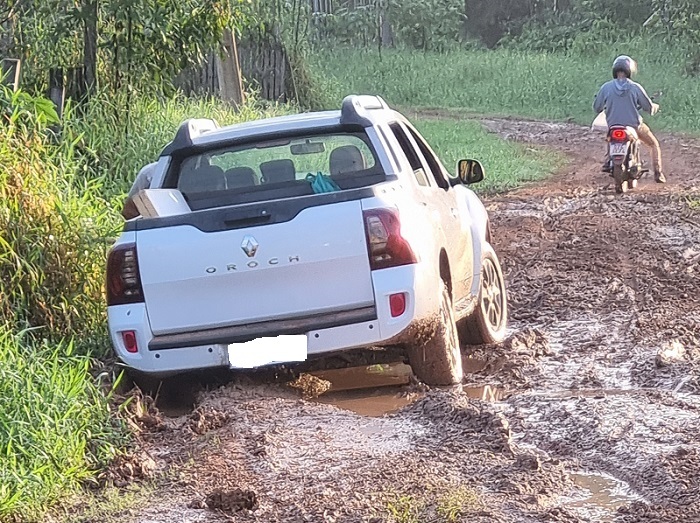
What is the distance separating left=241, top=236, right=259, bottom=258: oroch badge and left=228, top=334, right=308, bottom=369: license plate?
44 cm

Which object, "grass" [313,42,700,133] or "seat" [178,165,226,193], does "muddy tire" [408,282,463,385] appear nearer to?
"seat" [178,165,226,193]

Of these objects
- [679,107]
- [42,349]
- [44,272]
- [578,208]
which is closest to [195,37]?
[578,208]

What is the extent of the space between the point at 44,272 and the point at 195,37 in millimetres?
5484

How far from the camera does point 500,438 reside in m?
5.64

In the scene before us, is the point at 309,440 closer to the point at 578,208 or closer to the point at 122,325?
the point at 122,325

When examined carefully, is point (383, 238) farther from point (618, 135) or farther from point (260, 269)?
point (618, 135)

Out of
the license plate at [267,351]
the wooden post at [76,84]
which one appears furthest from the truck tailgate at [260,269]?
the wooden post at [76,84]

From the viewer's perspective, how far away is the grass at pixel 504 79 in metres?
26.9

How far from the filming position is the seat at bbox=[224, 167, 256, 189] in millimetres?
7203

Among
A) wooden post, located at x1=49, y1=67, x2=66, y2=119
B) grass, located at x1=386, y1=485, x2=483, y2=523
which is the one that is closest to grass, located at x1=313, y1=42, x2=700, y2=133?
wooden post, located at x1=49, y1=67, x2=66, y2=119

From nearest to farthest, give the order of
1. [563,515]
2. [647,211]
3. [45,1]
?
[563,515] → [45,1] → [647,211]

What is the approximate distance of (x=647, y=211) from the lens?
42.3 feet

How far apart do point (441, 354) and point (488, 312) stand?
143 centimetres

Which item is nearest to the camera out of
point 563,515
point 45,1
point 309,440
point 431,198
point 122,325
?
point 563,515
